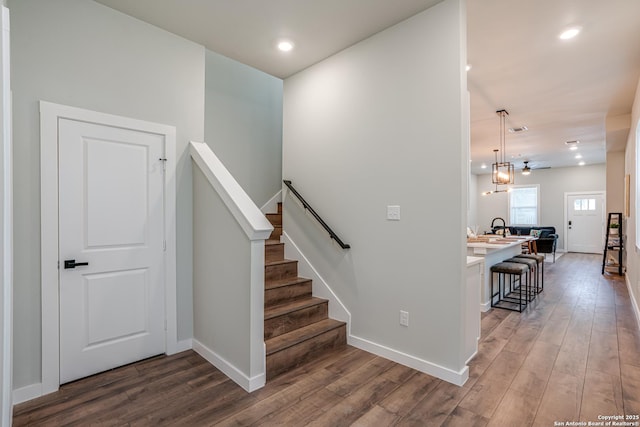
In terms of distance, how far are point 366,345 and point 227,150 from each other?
2.91m

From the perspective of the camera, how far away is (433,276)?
256cm

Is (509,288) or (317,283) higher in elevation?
(317,283)

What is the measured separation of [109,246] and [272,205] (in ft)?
7.91

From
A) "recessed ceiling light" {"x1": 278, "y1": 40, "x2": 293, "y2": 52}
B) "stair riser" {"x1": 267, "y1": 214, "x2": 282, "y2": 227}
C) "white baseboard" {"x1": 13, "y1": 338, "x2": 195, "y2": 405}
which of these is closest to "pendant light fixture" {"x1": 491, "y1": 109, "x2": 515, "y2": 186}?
"recessed ceiling light" {"x1": 278, "y1": 40, "x2": 293, "y2": 52}

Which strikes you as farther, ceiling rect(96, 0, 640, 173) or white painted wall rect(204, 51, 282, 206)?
white painted wall rect(204, 51, 282, 206)

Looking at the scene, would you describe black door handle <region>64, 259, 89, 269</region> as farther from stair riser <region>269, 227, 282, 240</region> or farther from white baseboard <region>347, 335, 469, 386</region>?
white baseboard <region>347, 335, 469, 386</region>

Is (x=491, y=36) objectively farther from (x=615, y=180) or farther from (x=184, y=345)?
(x=615, y=180)

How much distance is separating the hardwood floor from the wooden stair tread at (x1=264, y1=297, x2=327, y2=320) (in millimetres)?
489

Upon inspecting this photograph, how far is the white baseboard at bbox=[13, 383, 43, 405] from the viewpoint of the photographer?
2146 mm

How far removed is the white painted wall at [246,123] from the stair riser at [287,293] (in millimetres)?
1683

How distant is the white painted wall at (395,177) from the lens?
8.04 feet

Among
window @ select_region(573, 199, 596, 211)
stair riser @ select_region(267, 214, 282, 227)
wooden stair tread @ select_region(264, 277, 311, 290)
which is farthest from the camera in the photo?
window @ select_region(573, 199, 596, 211)

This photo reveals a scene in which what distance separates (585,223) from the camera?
10.6 m

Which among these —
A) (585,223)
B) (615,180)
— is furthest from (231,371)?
(585,223)
